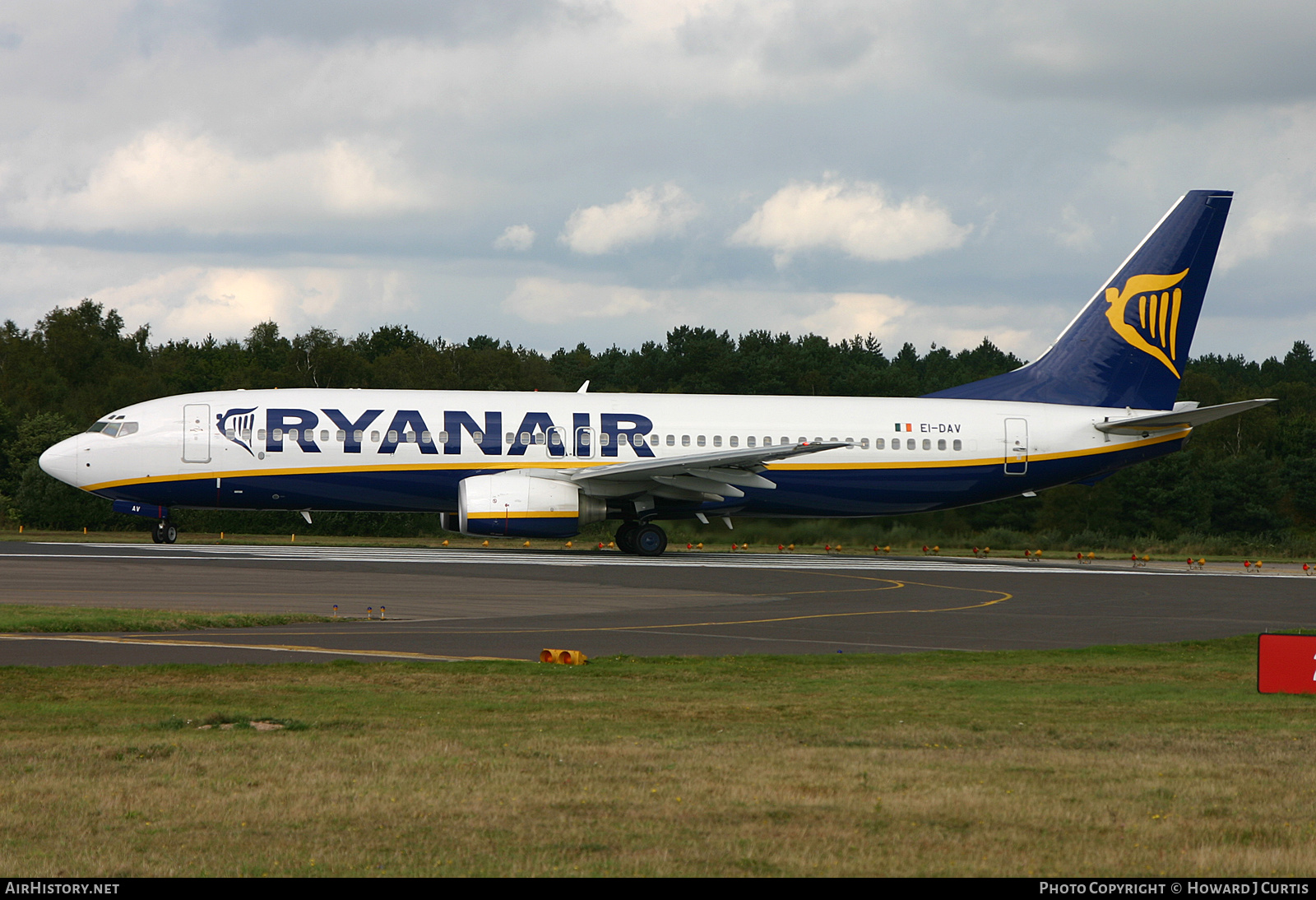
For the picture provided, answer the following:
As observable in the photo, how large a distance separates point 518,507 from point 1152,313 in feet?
69.1

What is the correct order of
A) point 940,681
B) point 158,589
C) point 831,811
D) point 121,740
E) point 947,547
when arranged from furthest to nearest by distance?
point 947,547 < point 158,589 < point 940,681 < point 121,740 < point 831,811

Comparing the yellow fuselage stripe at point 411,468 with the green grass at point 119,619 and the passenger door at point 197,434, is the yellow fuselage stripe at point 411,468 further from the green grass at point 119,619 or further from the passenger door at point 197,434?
the green grass at point 119,619

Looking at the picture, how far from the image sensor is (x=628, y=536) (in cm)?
3603

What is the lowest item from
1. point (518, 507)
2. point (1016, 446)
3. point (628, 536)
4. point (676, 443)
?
point (628, 536)

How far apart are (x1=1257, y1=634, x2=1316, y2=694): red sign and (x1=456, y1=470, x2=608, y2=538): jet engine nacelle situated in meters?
21.6

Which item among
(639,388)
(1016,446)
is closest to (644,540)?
(1016,446)

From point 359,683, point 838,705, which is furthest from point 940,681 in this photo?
point 359,683

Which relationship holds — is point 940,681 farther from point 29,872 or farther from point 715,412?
point 715,412

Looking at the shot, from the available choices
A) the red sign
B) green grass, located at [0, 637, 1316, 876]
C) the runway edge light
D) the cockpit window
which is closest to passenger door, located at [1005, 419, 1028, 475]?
the cockpit window

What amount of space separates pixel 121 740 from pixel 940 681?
7.92 meters

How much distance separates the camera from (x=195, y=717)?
34.7ft

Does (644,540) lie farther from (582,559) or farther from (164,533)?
(164,533)

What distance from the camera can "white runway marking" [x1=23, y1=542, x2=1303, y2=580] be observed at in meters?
30.4

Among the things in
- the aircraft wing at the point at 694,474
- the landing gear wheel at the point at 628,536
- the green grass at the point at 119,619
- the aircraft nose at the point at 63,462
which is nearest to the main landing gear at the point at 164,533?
the aircraft nose at the point at 63,462
